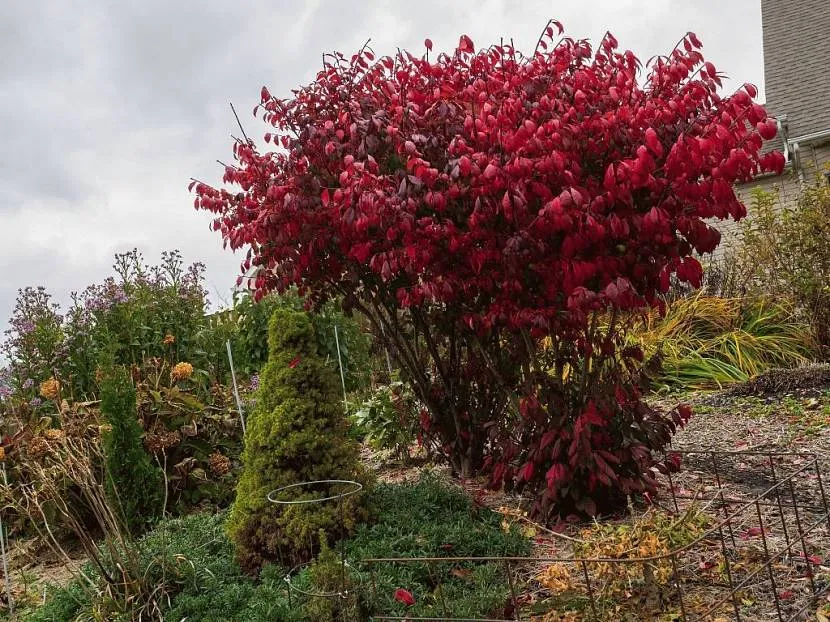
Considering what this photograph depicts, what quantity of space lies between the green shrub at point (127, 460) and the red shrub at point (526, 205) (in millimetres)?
1373

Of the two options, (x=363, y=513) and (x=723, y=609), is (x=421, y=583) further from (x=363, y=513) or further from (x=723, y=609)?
(x=723, y=609)

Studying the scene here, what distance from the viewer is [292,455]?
3.84 meters

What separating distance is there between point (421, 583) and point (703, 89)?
2710 mm

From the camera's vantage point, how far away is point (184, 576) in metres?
3.62

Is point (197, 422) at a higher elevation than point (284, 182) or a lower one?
lower

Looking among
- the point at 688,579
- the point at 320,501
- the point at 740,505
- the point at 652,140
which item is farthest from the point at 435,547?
the point at 652,140

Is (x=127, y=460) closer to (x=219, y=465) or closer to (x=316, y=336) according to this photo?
(x=219, y=465)

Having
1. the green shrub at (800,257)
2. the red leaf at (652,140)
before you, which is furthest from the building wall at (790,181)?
the red leaf at (652,140)

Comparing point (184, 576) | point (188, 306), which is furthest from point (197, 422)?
point (184, 576)

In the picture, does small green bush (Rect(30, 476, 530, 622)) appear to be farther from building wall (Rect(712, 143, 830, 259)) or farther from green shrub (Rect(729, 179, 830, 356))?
building wall (Rect(712, 143, 830, 259))

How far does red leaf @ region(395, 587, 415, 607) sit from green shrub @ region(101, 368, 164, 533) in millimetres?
2600

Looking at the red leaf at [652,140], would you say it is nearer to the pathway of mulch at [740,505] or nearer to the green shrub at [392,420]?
the pathway of mulch at [740,505]

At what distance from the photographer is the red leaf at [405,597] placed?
2934 mm

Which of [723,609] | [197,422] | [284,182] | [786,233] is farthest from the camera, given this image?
[786,233]
